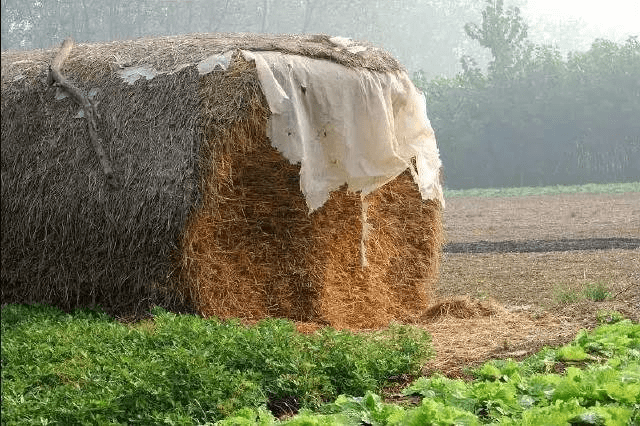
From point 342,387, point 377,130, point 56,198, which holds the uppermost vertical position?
point 377,130

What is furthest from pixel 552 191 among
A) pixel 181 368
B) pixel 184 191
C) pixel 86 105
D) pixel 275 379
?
pixel 181 368

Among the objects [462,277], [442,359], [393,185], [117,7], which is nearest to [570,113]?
[117,7]

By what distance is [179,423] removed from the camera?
475 centimetres

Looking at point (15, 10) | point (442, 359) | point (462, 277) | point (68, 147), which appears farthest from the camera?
point (15, 10)

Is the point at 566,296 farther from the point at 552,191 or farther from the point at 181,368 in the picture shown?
the point at 552,191

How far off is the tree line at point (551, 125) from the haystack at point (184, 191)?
29482 mm

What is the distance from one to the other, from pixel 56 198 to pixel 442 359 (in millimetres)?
3326

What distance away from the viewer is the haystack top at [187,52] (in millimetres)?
7883

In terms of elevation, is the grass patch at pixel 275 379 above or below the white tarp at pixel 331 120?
below

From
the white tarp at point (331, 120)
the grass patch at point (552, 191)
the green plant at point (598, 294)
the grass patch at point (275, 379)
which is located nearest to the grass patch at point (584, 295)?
the green plant at point (598, 294)

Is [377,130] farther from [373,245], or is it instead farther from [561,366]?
[561,366]

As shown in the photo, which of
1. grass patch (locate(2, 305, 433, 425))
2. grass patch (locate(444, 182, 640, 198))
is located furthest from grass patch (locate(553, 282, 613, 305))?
grass patch (locate(444, 182, 640, 198))

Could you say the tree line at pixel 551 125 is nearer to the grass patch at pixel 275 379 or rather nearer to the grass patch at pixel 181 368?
the grass patch at pixel 275 379

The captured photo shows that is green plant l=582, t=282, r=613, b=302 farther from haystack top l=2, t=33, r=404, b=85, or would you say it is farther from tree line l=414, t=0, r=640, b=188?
tree line l=414, t=0, r=640, b=188
